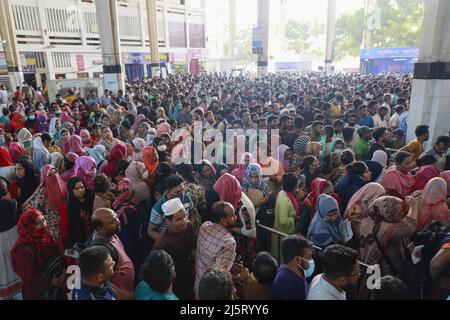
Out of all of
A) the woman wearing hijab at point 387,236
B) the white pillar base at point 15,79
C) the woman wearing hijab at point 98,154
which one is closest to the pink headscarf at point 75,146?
the woman wearing hijab at point 98,154

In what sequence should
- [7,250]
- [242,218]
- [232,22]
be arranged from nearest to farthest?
[7,250], [242,218], [232,22]

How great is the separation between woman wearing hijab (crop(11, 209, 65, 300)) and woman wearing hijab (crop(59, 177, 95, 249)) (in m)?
0.45

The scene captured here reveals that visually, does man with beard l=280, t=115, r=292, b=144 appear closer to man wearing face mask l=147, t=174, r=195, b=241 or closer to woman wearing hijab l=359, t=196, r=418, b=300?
man wearing face mask l=147, t=174, r=195, b=241

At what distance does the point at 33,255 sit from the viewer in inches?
102

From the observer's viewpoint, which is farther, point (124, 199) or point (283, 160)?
point (283, 160)

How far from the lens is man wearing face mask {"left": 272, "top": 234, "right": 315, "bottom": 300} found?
2086mm

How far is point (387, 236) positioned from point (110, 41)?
12.9 metres

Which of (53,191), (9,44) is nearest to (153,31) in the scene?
(9,44)

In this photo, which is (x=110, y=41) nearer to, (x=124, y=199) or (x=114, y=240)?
(x=124, y=199)

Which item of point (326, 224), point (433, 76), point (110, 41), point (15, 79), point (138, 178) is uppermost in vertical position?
point (110, 41)

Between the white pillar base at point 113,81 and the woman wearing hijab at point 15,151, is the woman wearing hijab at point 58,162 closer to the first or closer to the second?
the woman wearing hijab at point 15,151

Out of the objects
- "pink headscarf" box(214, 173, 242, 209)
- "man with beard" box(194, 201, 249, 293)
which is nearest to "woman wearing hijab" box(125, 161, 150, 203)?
"pink headscarf" box(214, 173, 242, 209)
